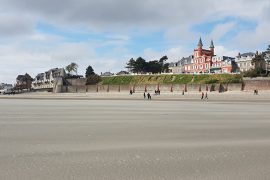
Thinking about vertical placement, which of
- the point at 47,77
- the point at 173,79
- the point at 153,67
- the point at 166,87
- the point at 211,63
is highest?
the point at 211,63

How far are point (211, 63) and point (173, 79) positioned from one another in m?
28.9

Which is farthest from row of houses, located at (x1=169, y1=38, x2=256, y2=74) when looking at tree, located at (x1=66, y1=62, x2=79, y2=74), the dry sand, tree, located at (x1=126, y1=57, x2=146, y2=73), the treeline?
the dry sand

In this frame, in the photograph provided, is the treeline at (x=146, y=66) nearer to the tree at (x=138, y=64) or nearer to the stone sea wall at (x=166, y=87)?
the tree at (x=138, y=64)

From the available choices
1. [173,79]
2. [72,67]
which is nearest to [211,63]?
[173,79]

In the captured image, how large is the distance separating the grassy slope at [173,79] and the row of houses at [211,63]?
14166 mm

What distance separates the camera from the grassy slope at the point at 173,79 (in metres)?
75.7

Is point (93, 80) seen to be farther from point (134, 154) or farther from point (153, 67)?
point (134, 154)

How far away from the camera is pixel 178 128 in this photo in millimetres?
14117

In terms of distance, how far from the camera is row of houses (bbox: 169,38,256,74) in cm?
10413

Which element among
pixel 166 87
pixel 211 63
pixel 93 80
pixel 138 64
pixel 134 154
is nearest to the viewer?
pixel 134 154

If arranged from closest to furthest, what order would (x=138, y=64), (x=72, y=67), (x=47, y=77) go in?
1. (x=138, y=64)
2. (x=72, y=67)
3. (x=47, y=77)

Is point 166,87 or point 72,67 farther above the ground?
point 72,67

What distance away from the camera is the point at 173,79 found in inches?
3484

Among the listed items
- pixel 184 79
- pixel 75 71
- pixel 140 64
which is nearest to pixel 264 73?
pixel 184 79
